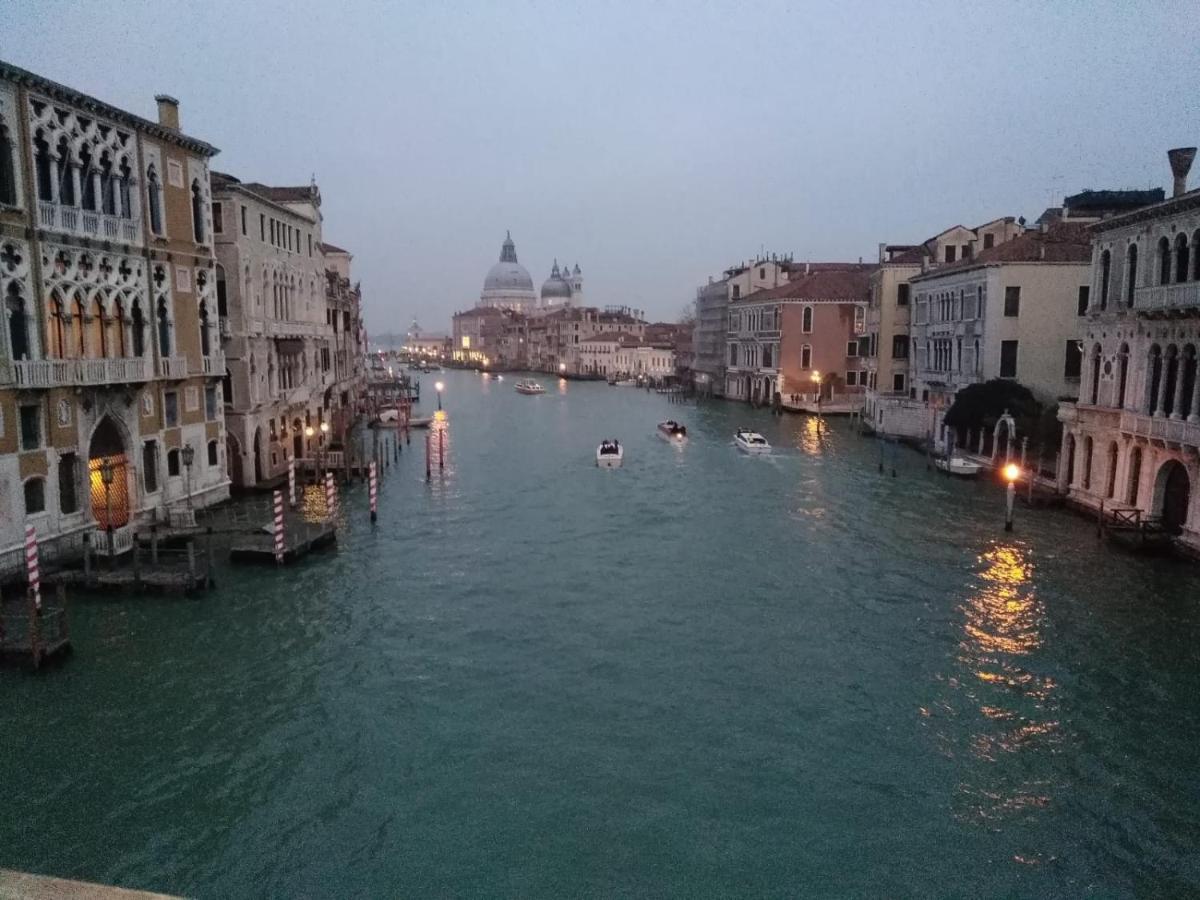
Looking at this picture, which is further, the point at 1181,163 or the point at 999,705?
the point at 1181,163

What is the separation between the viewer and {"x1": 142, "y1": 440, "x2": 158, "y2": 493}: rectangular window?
57.8 feet

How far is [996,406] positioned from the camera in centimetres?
2797

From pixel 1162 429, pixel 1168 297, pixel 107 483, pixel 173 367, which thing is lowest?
pixel 107 483

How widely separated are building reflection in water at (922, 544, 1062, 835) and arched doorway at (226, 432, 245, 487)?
56.1ft

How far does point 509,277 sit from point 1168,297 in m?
160

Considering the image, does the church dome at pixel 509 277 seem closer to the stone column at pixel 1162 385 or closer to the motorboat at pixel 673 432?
the motorboat at pixel 673 432

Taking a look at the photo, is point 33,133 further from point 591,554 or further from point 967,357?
point 967,357

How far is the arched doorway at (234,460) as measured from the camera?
22688 mm

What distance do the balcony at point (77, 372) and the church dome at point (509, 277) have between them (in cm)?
15696

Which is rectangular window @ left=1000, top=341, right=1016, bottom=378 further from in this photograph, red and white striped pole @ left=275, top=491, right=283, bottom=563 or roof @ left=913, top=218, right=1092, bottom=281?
red and white striped pole @ left=275, top=491, right=283, bottom=563

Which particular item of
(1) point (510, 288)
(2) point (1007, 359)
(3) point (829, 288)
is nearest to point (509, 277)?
(1) point (510, 288)

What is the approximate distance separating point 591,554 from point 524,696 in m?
7.23

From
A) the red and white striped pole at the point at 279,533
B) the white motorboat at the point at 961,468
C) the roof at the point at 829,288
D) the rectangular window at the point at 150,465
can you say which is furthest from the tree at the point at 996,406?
the rectangular window at the point at 150,465

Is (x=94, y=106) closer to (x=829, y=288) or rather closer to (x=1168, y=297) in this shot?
(x=1168, y=297)
